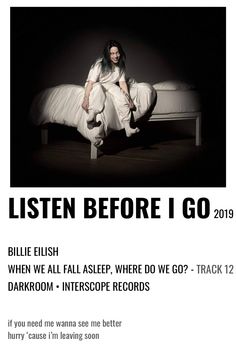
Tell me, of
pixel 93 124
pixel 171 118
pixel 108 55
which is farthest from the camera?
pixel 171 118

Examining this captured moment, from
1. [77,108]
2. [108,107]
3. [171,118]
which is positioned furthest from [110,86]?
[171,118]

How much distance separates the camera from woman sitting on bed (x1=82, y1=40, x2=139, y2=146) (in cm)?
366

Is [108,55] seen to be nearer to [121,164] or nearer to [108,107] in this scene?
[108,107]

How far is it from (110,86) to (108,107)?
0.19 meters

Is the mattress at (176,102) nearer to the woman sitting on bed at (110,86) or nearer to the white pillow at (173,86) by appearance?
the white pillow at (173,86)

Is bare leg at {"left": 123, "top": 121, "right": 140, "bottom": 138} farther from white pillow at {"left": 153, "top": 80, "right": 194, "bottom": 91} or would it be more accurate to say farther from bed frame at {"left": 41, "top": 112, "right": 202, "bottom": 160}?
white pillow at {"left": 153, "top": 80, "right": 194, "bottom": 91}

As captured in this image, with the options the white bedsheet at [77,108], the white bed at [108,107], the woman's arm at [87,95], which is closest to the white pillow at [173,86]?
the white bed at [108,107]

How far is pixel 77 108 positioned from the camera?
12.9 ft

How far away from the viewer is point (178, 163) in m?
3.82

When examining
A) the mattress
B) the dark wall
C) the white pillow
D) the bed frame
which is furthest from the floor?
the dark wall

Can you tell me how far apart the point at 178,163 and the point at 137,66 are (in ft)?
7.82

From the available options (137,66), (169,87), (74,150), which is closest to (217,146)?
(169,87)

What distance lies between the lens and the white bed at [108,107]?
12.3 ft

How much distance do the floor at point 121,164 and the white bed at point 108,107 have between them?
21cm
